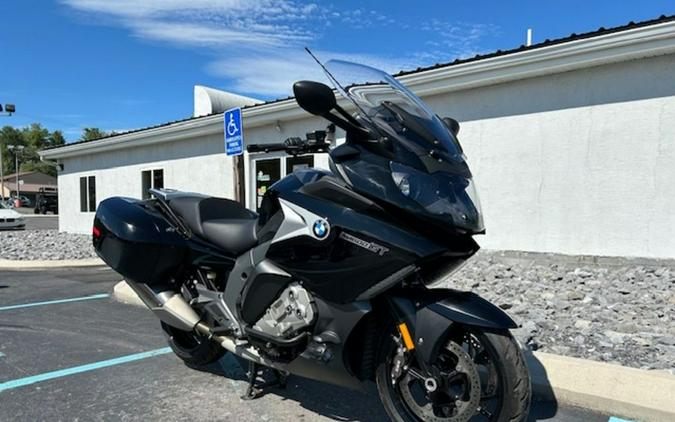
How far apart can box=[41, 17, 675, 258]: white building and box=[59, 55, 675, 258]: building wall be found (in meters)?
0.01

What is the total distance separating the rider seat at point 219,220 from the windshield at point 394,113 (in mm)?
1009

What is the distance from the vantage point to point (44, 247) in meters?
13.1

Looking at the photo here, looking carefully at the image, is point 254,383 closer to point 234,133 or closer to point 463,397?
point 463,397

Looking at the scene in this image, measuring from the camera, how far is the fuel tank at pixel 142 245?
343 cm

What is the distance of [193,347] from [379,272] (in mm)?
2020

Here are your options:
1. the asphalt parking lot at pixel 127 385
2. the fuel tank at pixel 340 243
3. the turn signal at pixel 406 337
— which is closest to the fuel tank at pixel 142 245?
the asphalt parking lot at pixel 127 385

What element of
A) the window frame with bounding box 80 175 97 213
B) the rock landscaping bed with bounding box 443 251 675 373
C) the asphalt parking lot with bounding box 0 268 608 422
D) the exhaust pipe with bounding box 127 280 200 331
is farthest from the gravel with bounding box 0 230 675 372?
the window frame with bounding box 80 175 97 213

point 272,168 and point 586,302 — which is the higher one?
point 272,168

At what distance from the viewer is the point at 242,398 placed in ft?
10.7

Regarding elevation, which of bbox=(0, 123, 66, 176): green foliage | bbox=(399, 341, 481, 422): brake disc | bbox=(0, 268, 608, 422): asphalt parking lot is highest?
bbox=(0, 123, 66, 176): green foliage

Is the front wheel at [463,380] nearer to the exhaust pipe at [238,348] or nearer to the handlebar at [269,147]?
the exhaust pipe at [238,348]

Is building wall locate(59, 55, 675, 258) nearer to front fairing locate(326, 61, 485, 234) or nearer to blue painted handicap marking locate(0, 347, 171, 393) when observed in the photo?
front fairing locate(326, 61, 485, 234)

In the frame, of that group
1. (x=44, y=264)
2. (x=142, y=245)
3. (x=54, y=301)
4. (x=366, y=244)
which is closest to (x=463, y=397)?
(x=366, y=244)

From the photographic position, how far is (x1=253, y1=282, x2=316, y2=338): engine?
265cm
